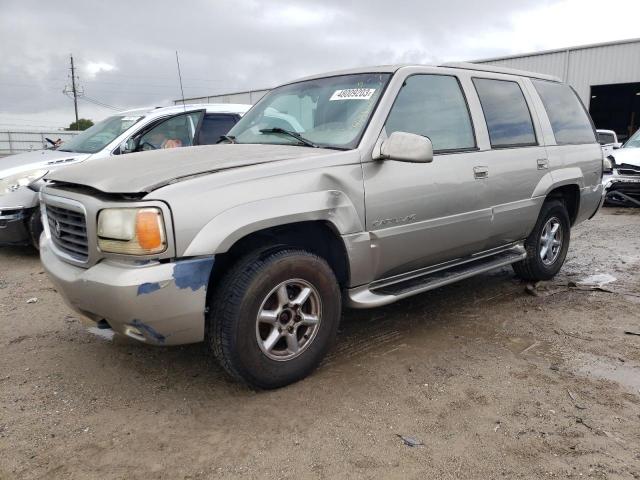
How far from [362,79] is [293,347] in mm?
1914

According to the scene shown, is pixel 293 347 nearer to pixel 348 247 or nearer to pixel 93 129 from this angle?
pixel 348 247

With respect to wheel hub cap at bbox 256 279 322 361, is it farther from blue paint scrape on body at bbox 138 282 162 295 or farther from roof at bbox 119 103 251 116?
roof at bbox 119 103 251 116

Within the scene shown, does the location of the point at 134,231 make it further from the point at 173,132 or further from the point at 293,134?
the point at 173,132

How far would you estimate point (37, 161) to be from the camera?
605 centimetres

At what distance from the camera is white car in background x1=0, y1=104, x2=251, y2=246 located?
18.8ft

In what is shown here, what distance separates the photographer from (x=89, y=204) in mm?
2621

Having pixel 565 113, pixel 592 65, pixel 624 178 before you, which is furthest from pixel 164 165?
pixel 592 65

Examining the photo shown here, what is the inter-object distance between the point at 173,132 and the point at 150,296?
181 inches

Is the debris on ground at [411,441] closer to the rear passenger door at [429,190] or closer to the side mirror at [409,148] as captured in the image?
the rear passenger door at [429,190]


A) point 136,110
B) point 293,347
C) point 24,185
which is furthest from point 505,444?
point 136,110

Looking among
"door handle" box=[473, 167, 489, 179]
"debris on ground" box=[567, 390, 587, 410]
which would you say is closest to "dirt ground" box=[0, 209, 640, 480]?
"debris on ground" box=[567, 390, 587, 410]

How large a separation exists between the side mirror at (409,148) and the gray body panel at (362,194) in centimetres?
17

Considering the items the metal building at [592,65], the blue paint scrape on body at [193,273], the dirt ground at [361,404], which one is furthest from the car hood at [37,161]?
the metal building at [592,65]

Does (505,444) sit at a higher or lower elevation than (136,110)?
lower
